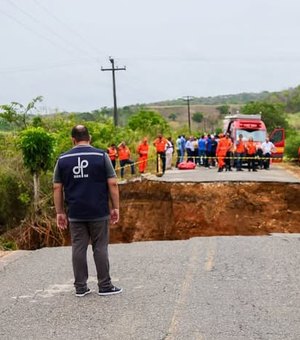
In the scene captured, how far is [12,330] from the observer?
5.22 m

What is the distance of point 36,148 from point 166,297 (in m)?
10.3

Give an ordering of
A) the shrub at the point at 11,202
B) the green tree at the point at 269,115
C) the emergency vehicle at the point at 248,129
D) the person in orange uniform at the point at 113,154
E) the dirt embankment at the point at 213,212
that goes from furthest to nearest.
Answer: the green tree at the point at 269,115
the emergency vehicle at the point at 248,129
the person in orange uniform at the point at 113,154
the dirt embankment at the point at 213,212
the shrub at the point at 11,202

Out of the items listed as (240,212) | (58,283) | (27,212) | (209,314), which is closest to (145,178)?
(240,212)

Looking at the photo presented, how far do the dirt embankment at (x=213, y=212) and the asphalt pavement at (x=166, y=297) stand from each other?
418 inches

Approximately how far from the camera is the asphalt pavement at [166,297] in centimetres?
506

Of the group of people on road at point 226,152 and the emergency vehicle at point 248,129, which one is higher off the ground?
the emergency vehicle at point 248,129

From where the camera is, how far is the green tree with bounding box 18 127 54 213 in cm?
1554

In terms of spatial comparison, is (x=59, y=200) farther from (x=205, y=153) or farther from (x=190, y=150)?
(x=190, y=150)

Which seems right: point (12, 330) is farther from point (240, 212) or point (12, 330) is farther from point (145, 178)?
point (145, 178)

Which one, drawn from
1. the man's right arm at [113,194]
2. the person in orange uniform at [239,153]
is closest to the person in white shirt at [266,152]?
the person in orange uniform at [239,153]

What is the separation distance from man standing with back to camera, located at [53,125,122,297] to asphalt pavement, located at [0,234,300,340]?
1.08ft

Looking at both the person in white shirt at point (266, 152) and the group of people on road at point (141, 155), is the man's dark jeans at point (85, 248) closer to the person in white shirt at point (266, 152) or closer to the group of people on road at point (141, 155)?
the group of people on road at point (141, 155)

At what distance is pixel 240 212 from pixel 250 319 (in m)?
14.7

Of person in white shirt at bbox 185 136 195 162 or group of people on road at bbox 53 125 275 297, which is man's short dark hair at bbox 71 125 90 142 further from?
person in white shirt at bbox 185 136 195 162
